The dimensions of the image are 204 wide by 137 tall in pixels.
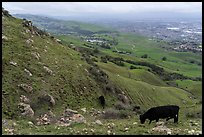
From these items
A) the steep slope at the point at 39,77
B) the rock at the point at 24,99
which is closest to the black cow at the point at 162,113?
the steep slope at the point at 39,77

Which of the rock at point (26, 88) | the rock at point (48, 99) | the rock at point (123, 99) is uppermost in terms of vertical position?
the rock at point (26, 88)

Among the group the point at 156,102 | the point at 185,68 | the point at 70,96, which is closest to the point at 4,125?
the point at 70,96

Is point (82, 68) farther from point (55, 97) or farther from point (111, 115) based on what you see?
point (111, 115)

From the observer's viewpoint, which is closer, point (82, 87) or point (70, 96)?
point (70, 96)

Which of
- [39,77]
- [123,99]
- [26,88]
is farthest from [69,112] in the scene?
[123,99]

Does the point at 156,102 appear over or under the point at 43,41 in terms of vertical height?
under

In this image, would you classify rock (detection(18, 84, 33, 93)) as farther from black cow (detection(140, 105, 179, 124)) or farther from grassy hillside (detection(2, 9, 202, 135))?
black cow (detection(140, 105, 179, 124))

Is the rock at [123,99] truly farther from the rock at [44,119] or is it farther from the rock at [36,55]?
the rock at [44,119]
